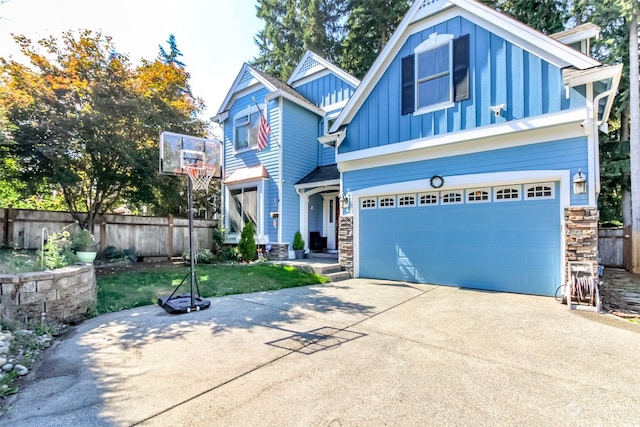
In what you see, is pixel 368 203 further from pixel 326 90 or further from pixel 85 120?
pixel 85 120

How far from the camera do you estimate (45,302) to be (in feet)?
15.7

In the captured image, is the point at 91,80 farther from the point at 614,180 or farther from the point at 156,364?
the point at 614,180

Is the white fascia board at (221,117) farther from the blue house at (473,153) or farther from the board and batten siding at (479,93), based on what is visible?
the board and batten siding at (479,93)

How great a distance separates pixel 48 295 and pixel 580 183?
9.53 meters

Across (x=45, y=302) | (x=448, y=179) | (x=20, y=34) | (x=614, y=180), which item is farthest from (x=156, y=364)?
(x=614, y=180)

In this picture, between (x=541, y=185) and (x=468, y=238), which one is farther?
(x=468, y=238)

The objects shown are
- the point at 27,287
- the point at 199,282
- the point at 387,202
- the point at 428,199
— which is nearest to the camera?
the point at 27,287

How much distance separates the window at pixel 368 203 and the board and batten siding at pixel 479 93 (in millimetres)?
1569

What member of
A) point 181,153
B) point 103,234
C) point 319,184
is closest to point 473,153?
point 319,184

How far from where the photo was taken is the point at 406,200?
28.5 ft

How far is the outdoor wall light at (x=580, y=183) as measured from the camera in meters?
6.07

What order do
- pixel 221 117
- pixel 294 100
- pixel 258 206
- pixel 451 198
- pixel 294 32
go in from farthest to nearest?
pixel 294 32 → pixel 221 117 → pixel 258 206 → pixel 294 100 → pixel 451 198

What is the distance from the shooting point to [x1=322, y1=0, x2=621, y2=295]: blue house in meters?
6.27

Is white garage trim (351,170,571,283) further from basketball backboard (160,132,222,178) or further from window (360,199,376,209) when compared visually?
basketball backboard (160,132,222,178)
